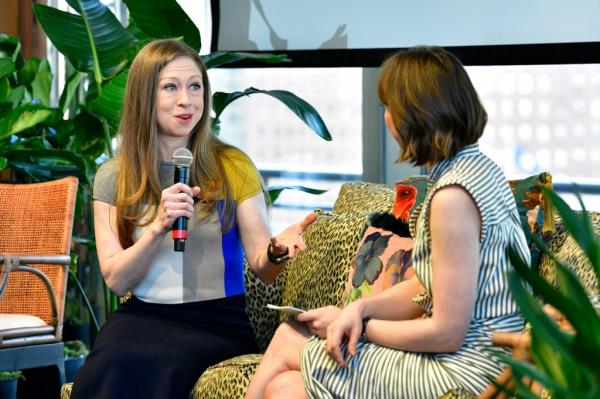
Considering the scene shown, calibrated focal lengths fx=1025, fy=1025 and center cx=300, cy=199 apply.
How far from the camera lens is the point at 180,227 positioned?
2402mm

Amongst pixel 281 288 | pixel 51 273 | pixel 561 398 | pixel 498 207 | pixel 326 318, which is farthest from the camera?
pixel 51 273

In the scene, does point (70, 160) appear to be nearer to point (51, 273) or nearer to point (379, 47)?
point (51, 273)

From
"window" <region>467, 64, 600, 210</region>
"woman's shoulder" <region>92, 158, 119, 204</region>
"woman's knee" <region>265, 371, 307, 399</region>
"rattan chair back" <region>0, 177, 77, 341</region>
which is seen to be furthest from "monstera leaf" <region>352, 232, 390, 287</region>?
"rattan chair back" <region>0, 177, 77, 341</region>

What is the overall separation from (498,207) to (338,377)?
17.8 inches

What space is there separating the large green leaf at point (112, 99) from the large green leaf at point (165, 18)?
0.19 meters

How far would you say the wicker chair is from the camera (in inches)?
127

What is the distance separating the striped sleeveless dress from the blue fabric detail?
2.47 ft

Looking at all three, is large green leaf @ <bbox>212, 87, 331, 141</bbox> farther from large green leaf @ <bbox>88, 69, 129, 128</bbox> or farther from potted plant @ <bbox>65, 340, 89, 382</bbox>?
potted plant @ <bbox>65, 340, 89, 382</bbox>

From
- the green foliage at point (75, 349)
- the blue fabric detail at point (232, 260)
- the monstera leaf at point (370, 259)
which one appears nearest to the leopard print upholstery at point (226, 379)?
the blue fabric detail at point (232, 260)

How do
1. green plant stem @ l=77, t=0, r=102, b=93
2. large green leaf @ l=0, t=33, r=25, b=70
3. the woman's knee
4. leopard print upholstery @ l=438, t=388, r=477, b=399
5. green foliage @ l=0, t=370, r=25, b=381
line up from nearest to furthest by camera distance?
leopard print upholstery @ l=438, t=388, r=477, b=399 → the woman's knee → green plant stem @ l=77, t=0, r=102, b=93 → green foliage @ l=0, t=370, r=25, b=381 → large green leaf @ l=0, t=33, r=25, b=70

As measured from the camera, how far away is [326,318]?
207 cm

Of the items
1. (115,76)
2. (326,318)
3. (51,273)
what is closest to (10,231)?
(51,273)

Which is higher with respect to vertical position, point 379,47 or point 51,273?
point 379,47

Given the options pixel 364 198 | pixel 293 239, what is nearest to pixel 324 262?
pixel 364 198
